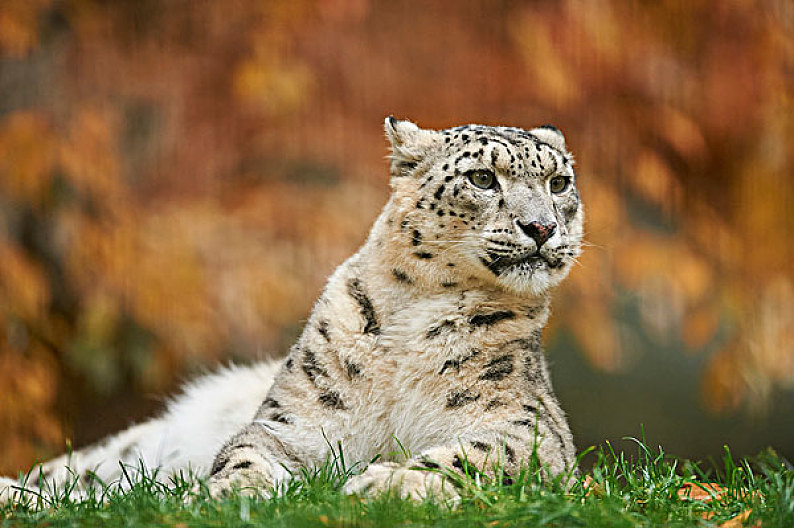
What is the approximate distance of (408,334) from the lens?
17.0 ft

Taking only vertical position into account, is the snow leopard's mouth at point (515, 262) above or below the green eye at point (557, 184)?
below

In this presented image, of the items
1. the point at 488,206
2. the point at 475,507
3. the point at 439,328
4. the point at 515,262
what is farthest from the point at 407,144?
the point at 475,507

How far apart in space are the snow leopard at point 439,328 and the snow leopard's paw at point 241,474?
0.04 ft

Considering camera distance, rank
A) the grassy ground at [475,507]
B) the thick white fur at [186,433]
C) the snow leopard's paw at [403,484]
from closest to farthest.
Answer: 1. the grassy ground at [475,507]
2. the snow leopard's paw at [403,484]
3. the thick white fur at [186,433]

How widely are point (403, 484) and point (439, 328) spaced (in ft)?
3.44

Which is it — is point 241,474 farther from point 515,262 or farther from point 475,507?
point 515,262

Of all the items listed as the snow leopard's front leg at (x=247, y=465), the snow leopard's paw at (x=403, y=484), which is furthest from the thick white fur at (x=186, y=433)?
the snow leopard's paw at (x=403, y=484)

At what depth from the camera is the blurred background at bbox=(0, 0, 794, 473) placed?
28.0 ft

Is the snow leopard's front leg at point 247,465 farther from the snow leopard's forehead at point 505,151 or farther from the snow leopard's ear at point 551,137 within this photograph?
the snow leopard's ear at point 551,137

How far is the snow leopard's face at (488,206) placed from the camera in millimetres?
5113

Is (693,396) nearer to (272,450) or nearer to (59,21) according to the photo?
(272,450)

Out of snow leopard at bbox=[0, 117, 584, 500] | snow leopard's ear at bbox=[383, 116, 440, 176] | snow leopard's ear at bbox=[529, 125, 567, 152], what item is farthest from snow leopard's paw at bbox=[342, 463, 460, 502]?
snow leopard's ear at bbox=[529, 125, 567, 152]

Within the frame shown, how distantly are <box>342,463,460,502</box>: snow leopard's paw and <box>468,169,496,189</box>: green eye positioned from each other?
154cm

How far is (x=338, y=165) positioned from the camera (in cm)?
892
